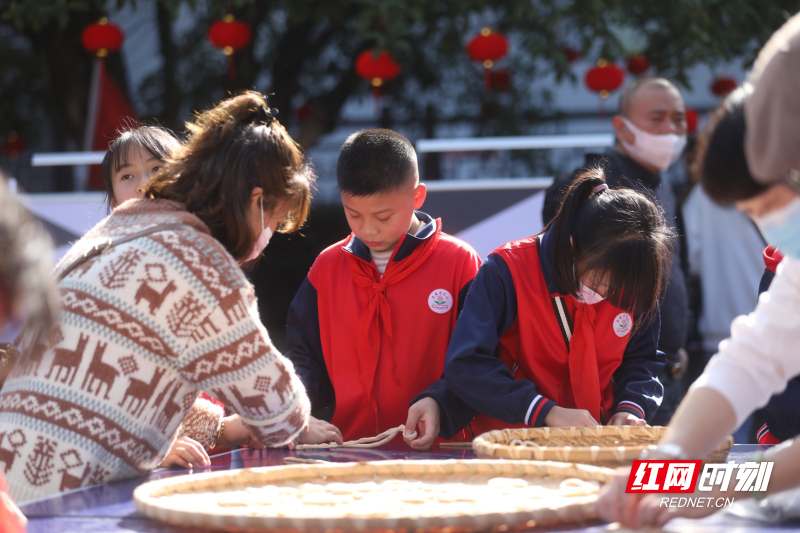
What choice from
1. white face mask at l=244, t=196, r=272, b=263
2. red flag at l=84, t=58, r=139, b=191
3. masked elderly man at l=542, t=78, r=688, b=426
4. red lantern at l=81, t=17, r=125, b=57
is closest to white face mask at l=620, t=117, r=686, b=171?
masked elderly man at l=542, t=78, r=688, b=426

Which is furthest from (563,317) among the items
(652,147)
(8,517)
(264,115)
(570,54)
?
(570,54)

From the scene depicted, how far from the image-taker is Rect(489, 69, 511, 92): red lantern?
720 centimetres

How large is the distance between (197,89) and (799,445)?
289 inches

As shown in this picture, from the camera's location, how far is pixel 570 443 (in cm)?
193

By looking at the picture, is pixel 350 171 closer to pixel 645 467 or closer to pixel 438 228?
pixel 438 228

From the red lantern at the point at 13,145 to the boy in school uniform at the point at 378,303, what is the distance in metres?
6.43

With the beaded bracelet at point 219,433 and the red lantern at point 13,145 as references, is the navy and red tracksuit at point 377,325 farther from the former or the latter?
the red lantern at point 13,145

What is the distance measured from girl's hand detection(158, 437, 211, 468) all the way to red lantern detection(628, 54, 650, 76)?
5.04m

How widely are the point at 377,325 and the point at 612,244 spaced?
0.74m

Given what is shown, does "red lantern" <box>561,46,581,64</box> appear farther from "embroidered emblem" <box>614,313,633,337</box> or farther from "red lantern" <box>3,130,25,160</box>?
"red lantern" <box>3,130,25,160</box>

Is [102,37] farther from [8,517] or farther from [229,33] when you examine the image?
[8,517]

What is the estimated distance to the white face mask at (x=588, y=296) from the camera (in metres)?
2.20

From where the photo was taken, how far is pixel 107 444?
159 centimetres

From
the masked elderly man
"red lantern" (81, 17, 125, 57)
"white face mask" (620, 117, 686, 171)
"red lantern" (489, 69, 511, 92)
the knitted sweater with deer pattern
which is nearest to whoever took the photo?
the knitted sweater with deer pattern
